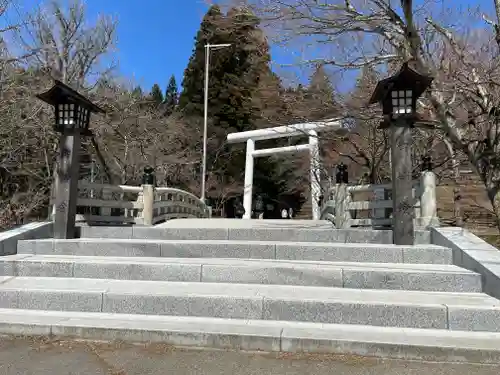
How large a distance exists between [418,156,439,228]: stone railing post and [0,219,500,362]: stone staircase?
590 millimetres

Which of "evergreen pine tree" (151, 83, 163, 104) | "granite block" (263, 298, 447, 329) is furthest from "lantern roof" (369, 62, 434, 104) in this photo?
"evergreen pine tree" (151, 83, 163, 104)

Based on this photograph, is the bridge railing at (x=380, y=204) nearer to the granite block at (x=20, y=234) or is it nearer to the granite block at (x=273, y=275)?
the granite block at (x=273, y=275)

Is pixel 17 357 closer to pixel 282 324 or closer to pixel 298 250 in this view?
pixel 282 324

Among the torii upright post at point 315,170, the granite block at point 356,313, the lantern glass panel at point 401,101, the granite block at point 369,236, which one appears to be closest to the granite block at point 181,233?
the granite block at point 369,236

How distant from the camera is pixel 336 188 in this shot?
9148mm

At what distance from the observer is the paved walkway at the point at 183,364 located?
3430 mm

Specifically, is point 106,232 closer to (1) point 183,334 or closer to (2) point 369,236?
(1) point 183,334

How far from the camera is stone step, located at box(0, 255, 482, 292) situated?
191 inches

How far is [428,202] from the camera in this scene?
692 cm

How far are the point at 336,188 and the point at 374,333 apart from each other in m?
5.39

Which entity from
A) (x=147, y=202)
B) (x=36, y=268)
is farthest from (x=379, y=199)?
(x=36, y=268)

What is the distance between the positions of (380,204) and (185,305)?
4.38 m

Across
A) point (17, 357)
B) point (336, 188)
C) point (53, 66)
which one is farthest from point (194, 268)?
point (53, 66)

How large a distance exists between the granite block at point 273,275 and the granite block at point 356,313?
72 centimetres
